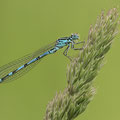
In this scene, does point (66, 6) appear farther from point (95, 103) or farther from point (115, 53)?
point (95, 103)

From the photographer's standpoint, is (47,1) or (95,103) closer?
(95,103)

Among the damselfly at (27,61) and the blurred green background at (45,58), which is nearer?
the blurred green background at (45,58)

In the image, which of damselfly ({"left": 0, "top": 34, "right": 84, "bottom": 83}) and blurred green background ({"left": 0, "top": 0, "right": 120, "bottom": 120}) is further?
damselfly ({"left": 0, "top": 34, "right": 84, "bottom": 83})

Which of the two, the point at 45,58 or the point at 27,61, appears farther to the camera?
the point at 45,58

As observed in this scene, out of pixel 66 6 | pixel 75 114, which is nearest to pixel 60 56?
pixel 66 6
